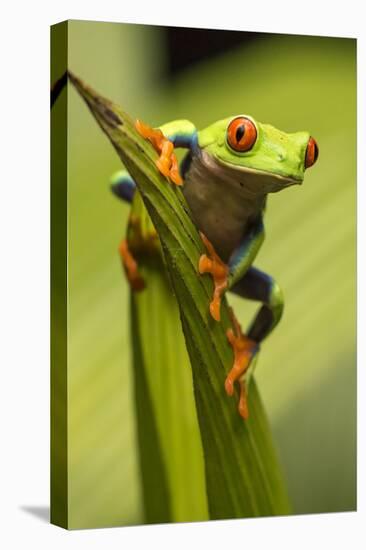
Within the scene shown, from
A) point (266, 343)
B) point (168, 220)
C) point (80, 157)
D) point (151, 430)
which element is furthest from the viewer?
point (266, 343)

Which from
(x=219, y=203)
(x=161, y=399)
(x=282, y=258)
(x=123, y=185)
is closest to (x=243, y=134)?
(x=219, y=203)

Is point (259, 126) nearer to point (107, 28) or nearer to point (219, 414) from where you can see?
point (107, 28)

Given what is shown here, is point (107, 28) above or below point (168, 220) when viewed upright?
above

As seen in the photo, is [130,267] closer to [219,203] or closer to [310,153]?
[219,203]

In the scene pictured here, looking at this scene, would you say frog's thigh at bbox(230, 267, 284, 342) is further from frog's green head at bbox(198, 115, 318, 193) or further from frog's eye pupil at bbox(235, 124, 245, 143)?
frog's eye pupil at bbox(235, 124, 245, 143)

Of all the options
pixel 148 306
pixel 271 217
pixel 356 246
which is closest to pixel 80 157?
pixel 148 306

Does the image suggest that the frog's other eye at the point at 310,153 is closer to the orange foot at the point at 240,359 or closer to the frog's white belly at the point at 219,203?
the frog's white belly at the point at 219,203

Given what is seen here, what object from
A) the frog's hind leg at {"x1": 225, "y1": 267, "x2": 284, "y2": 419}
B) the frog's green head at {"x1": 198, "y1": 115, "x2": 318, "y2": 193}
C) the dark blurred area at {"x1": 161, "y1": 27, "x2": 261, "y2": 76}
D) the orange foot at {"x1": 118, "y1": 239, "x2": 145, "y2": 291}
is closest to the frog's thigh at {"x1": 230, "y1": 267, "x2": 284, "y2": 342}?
the frog's hind leg at {"x1": 225, "y1": 267, "x2": 284, "y2": 419}

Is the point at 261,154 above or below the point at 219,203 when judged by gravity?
above
